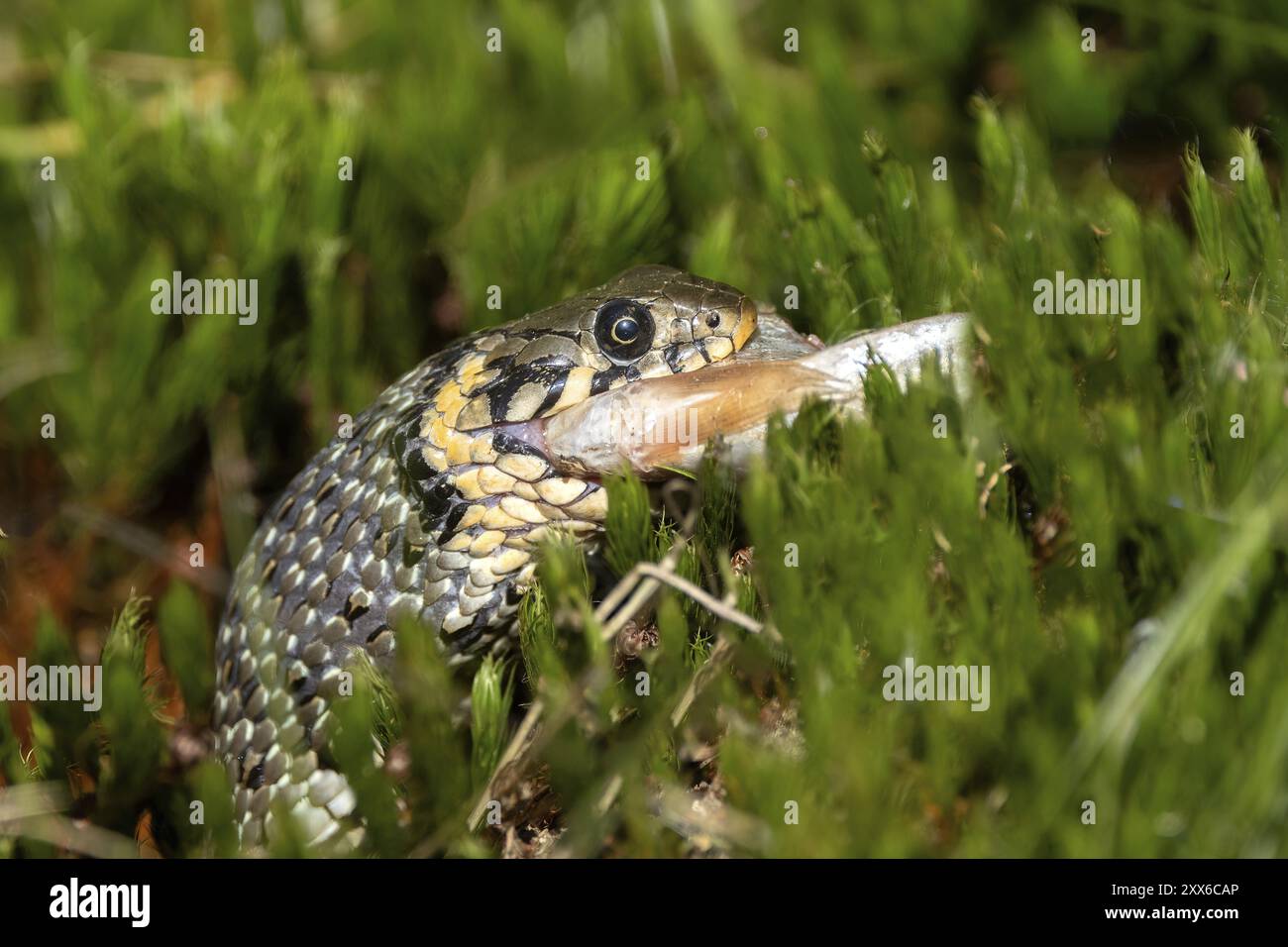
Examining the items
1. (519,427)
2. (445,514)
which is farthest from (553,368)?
(445,514)

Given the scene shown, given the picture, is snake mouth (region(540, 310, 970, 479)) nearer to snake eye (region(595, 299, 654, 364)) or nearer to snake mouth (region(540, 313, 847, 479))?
snake mouth (region(540, 313, 847, 479))

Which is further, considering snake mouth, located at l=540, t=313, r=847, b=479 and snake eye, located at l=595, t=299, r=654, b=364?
snake eye, located at l=595, t=299, r=654, b=364

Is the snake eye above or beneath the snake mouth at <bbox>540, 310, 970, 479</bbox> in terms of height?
above

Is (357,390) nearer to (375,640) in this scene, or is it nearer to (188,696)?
(188,696)

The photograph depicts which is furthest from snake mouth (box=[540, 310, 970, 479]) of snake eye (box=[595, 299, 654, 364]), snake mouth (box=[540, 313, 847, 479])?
snake eye (box=[595, 299, 654, 364])

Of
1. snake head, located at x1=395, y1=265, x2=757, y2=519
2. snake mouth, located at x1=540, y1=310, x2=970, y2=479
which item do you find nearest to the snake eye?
snake head, located at x1=395, y1=265, x2=757, y2=519

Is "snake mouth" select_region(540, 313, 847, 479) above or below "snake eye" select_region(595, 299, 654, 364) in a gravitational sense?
below

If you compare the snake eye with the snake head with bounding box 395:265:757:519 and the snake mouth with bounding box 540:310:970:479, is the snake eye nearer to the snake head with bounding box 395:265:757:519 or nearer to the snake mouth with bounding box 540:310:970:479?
the snake head with bounding box 395:265:757:519

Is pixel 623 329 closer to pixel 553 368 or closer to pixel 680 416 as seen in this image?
pixel 553 368
